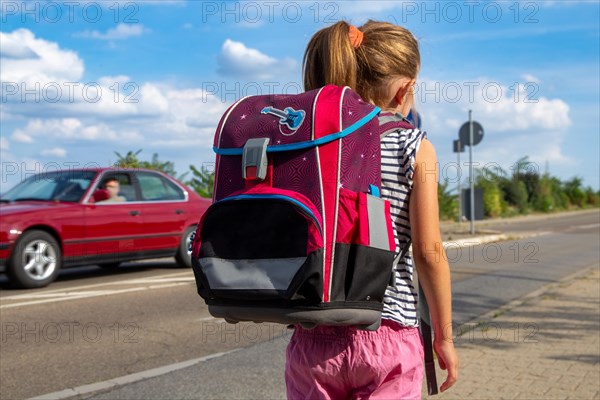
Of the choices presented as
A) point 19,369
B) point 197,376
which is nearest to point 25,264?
point 19,369


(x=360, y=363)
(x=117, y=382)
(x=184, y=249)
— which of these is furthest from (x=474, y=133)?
(x=360, y=363)

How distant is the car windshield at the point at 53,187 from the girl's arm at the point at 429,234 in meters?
9.75

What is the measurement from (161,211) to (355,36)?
10373mm

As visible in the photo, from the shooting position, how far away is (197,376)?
530 cm

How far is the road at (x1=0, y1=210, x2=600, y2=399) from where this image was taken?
5238 millimetres

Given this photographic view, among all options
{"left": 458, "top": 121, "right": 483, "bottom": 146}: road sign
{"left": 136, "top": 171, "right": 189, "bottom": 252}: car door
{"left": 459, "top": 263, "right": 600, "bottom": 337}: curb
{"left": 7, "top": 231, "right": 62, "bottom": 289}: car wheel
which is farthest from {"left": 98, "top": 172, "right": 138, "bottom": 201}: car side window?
{"left": 458, "top": 121, "right": 483, "bottom": 146}: road sign

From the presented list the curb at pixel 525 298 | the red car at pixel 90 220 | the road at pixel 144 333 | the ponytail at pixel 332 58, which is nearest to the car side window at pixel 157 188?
the red car at pixel 90 220

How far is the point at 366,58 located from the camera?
208 cm

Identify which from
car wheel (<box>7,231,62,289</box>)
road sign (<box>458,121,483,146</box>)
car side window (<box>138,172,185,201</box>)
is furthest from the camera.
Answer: road sign (<box>458,121,483,146</box>)

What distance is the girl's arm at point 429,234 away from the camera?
1956 mm

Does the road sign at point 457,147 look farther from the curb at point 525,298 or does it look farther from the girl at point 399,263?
the girl at point 399,263

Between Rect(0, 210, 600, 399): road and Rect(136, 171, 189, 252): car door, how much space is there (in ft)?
1.73

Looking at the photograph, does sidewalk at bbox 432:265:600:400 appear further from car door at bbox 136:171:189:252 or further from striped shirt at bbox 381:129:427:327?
car door at bbox 136:171:189:252

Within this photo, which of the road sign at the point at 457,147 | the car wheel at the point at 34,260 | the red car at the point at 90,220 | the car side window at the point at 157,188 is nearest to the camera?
the car wheel at the point at 34,260
